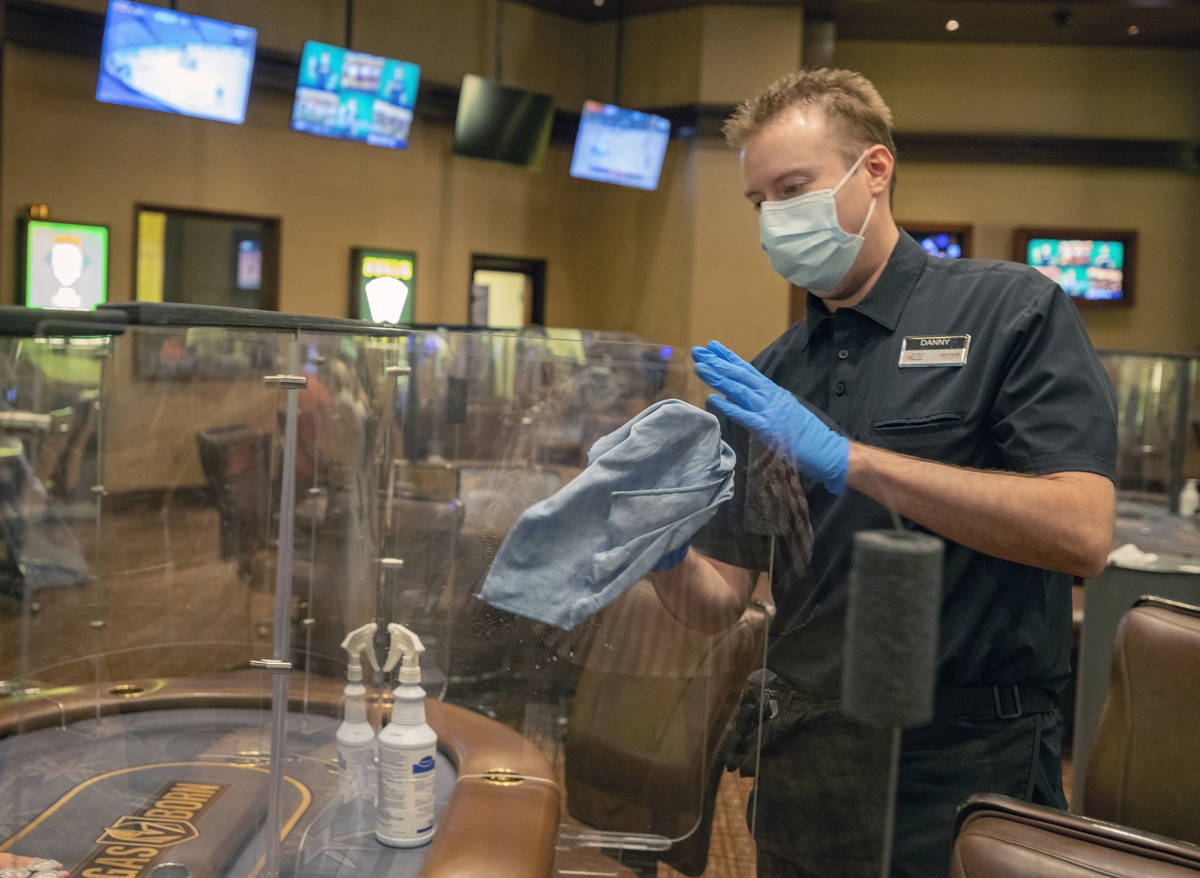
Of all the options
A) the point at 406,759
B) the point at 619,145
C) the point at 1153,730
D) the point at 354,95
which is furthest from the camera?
→ the point at 619,145

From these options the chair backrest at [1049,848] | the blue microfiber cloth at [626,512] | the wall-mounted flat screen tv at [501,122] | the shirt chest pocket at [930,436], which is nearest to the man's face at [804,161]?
the shirt chest pocket at [930,436]

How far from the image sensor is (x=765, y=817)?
36.8 inches

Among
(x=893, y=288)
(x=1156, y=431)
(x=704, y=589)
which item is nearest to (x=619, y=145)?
(x=1156, y=431)

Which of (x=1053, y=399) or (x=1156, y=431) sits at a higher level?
(x=1053, y=399)

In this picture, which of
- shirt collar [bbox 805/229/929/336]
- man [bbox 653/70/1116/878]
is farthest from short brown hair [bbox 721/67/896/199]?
shirt collar [bbox 805/229/929/336]

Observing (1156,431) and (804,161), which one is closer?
(804,161)

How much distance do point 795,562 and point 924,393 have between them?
1.54 ft

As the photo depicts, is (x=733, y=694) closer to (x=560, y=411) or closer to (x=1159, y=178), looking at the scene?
(x=560, y=411)

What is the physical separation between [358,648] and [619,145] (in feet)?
24.6

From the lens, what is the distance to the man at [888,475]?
0.87 meters

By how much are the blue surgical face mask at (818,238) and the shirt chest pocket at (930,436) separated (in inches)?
10.4

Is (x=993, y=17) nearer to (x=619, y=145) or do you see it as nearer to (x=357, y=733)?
(x=619, y=145)

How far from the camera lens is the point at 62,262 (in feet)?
21.1

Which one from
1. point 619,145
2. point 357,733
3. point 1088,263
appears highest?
point 619,145
